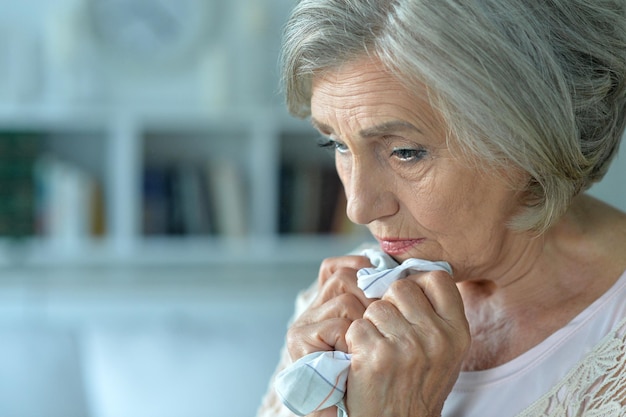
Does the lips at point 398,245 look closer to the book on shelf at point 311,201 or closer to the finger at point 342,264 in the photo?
the finger at point 342,264

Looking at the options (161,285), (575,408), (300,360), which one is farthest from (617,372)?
(161,285)

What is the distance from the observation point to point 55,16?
3801mm

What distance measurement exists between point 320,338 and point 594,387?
0.38 metres

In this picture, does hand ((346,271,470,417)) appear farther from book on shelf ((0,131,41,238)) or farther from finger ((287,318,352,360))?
book on shelf ((0,131,41,238))

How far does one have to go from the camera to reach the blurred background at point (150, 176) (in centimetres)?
379

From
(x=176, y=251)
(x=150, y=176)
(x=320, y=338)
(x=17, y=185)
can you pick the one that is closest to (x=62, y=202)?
(x=17, y=185)

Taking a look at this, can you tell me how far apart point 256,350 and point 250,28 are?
167cm

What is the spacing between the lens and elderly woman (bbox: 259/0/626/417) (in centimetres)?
112

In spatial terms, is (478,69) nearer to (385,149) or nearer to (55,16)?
(385,149)

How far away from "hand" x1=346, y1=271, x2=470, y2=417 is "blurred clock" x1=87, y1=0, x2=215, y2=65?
2.92 meters

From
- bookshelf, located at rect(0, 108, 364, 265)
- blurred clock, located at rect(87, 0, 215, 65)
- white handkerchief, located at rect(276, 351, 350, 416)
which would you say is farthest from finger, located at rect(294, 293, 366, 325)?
blurred clock, located at rect(87, 0, 215, 65)

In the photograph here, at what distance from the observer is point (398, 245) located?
1284 mm

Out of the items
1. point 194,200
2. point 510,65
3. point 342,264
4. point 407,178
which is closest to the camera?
point 510,65

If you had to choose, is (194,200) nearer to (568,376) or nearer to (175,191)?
(175,191)
